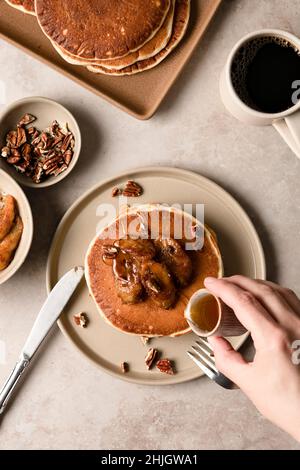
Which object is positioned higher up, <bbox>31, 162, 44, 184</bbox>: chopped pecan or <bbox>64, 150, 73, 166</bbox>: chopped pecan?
<bbox>64, 150, 73, 166</bbox>: chopped pecan

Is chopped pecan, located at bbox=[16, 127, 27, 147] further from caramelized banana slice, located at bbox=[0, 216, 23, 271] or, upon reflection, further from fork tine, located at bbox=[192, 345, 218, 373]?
fork tine, located at bbox=[192, 345, 218, 373]

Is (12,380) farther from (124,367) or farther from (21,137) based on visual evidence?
(21,137)

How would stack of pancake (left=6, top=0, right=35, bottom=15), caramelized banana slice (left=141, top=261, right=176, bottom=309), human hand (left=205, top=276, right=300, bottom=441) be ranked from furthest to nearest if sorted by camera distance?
stack of pancake (left=6, top=0, right=35, bottom=15)
caramelized banana slice (left=141, top=261, right=176, bottom=309)
human hand (left=205, top=276, right=300, bottom=441)

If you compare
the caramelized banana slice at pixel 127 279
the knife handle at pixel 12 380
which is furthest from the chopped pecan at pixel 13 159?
the knife handle at pixel 12 380

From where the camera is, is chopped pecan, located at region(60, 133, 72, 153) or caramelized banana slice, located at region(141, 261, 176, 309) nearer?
caramelized banana slice, located at region(141, 261, 176, 309)

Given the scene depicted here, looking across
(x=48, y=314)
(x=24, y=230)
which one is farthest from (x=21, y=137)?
(x=48, y=314)

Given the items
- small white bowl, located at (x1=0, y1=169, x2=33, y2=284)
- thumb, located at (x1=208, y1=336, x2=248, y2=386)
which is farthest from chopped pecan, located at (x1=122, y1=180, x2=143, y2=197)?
thumb, located at (x1=208, y1=336, x2=248, y2=386)
